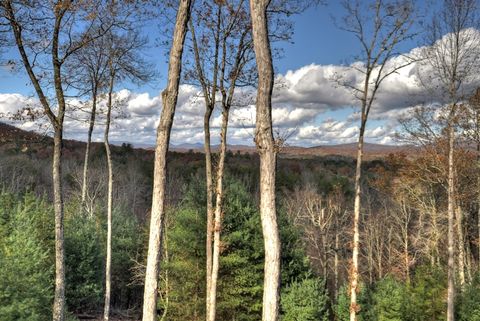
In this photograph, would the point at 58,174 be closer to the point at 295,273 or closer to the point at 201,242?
the point at 201,242

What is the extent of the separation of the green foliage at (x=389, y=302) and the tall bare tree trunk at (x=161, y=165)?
12894 millimetres

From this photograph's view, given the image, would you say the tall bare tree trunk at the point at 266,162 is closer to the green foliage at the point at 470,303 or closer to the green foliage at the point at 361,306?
the green foliage at the point at 470,303

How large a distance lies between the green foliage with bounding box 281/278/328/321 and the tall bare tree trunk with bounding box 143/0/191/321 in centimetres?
1047

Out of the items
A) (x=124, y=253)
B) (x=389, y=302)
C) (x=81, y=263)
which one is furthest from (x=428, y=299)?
(x=124, y=253)

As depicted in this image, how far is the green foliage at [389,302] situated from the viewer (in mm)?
17078

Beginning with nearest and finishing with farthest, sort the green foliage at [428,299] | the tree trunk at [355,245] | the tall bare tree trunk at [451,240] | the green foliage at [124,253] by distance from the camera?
the tree trunk at [355,245]
the tall bare tree trunk at [451,240]
the green foliage at [428,299]
the green foliage at [124,253]

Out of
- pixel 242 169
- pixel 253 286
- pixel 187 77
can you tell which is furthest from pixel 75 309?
pixel 242 169

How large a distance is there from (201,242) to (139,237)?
1098 cm

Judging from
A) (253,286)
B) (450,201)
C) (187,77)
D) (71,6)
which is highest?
(71,6)

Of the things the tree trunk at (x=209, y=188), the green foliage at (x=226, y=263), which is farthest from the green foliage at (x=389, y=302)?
the tree trunk at (x=209, y=188)

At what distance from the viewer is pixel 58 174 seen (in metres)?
9.55

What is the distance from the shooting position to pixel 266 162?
6191 mm

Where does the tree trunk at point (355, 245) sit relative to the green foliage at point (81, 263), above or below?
above

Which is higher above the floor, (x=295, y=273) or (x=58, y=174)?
(x=58, y=174)
